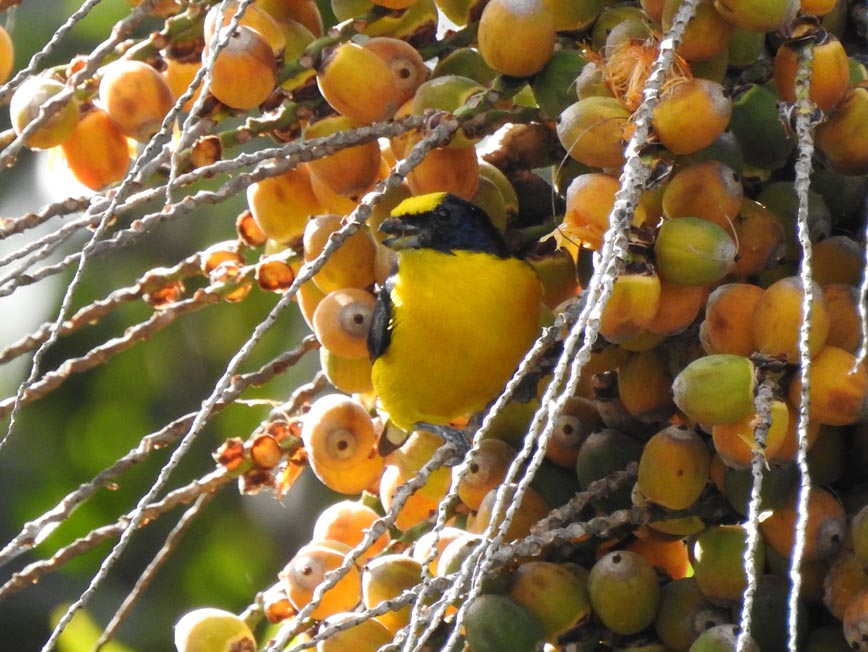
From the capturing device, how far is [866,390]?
100 centimetres

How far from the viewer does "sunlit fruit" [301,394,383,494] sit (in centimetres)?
135

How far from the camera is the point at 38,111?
1.19m

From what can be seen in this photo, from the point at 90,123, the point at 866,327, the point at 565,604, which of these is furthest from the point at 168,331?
the point at 866,327

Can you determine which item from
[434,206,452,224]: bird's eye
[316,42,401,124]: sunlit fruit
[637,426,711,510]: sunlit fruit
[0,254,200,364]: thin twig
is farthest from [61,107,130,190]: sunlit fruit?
[637,426,711,510]: sunlit fruit

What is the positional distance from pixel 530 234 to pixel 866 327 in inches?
23.8

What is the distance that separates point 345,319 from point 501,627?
→ 37 centimetres

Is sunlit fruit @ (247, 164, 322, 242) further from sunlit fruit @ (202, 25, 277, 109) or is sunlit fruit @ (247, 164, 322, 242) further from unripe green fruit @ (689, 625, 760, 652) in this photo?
unripe green fruit @ (689, 625, 760, 652)

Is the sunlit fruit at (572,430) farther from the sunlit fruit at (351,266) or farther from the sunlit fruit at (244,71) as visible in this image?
the sunlit fruit at (244,71)

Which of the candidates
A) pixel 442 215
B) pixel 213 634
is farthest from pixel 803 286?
pixel 442 215

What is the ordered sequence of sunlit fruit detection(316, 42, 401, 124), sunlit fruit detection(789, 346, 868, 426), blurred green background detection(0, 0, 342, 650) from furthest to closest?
blurred green background detection(0, 0, 342, 650)
sunlit fruit detection(316, 42, 401, 124)
sunlit fruit detection(789, 346, 868, 426)

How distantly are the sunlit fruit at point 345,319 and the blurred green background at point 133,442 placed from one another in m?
0.69

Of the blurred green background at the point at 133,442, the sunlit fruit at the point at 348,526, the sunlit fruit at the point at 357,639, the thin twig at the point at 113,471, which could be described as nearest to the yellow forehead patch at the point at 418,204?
the thin twig at the point at 113,471

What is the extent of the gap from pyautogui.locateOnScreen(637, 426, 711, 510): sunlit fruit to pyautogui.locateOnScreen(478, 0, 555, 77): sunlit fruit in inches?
13.5

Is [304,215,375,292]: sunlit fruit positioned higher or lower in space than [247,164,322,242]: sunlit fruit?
lower
